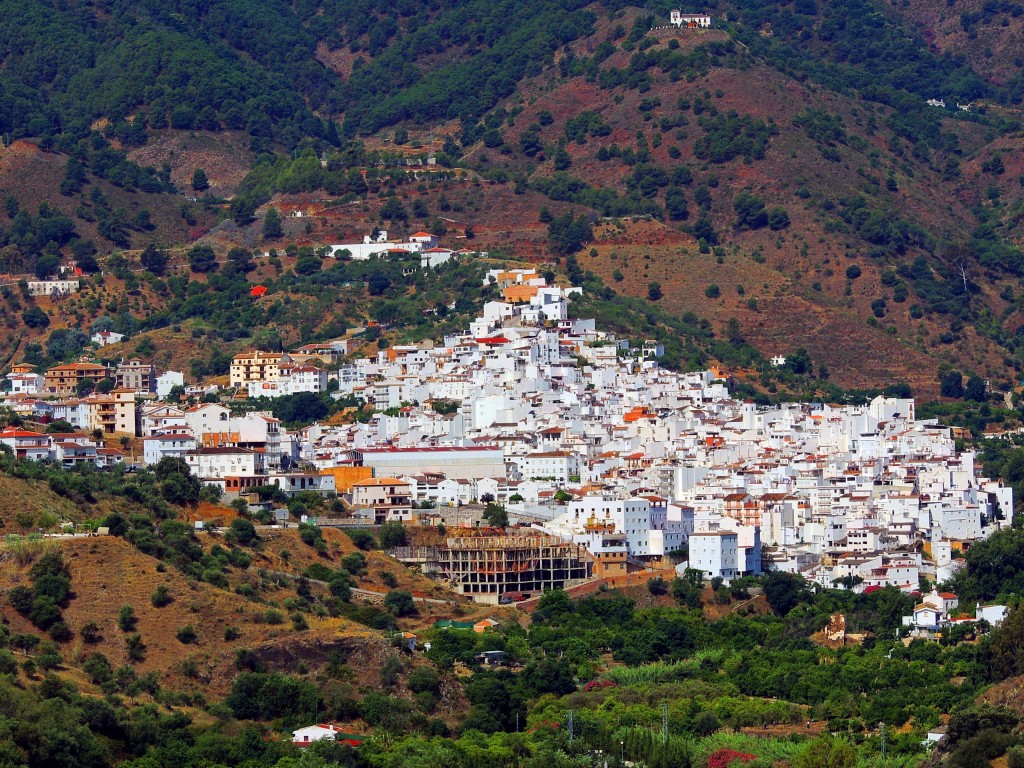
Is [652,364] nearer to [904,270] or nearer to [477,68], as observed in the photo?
[904,270]

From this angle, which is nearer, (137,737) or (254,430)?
(137,737)

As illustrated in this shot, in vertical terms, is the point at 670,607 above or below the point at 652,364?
below

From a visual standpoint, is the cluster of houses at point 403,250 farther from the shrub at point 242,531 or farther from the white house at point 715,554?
the shrub at point 242,531

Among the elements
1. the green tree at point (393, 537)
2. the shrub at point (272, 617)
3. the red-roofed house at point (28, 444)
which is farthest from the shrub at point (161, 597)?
the red-roofed house at point (28, 444)

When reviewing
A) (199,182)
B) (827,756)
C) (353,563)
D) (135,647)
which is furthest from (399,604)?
(199,182)

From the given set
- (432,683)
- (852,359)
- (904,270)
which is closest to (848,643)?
(432,683)

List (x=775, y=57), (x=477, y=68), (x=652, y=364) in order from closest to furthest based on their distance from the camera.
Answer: (x=652, y=364)
(x=775, y=57)
(x=477, y=68)
